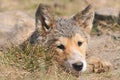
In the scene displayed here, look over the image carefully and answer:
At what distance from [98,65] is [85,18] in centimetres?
94

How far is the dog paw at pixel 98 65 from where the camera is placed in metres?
9.94

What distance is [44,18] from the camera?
383 inches

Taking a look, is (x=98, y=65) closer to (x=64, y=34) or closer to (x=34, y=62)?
(x=64, y=34)

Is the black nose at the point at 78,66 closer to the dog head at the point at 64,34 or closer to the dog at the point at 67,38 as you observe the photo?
the dog at the point at 67,38

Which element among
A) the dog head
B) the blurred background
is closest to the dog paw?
the dog head

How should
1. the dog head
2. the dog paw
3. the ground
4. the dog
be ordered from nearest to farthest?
the ground, the dog, the dog head, the dog paw

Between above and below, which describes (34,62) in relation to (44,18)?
below

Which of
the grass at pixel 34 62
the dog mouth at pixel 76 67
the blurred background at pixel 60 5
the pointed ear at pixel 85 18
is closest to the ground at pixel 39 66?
the grass at pixel 34 62

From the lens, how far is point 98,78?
9.16 m

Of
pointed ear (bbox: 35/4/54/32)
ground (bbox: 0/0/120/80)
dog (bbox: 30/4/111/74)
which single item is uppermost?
pointed ear (bbox: 35/4/54/32)

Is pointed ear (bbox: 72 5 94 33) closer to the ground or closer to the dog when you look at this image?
the dog

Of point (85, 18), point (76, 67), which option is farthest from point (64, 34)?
point (76, 67)

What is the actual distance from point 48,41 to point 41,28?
315 millimetres

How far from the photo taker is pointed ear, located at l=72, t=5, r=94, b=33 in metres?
10.0
